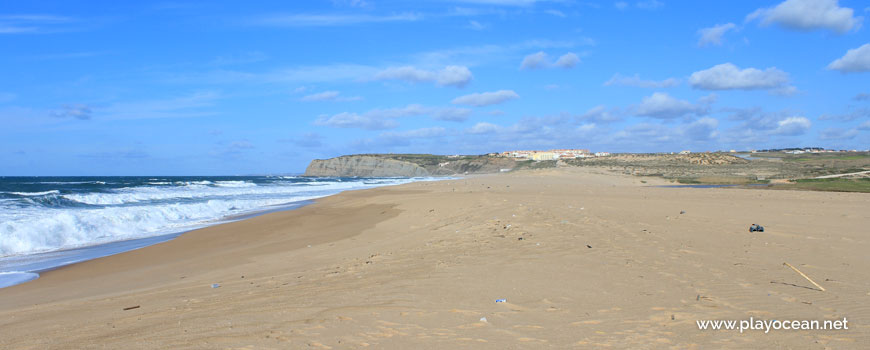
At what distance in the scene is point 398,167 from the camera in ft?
339

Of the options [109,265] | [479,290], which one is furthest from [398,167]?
[479,290]

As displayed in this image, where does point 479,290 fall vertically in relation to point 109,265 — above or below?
above

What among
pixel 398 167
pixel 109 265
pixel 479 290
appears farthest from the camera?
pixel 398 167

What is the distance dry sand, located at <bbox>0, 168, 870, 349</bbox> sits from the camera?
3898 millimetres

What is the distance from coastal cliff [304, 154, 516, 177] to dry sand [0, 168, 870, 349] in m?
85.8

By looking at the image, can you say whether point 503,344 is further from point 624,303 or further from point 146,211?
point 146,211

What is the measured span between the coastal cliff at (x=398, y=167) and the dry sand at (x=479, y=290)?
85.8 metres

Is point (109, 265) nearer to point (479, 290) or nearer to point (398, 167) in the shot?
point (479, 290)

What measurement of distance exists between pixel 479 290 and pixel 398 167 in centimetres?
9851

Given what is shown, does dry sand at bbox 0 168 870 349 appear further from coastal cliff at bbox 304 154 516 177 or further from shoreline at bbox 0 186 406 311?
coastal cliff at bbox 304 154 516 177

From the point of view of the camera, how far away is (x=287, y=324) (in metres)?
4.24

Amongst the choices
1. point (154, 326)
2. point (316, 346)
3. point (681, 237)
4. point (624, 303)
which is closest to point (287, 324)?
point (316, 346)

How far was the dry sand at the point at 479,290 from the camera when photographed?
390 centimetres

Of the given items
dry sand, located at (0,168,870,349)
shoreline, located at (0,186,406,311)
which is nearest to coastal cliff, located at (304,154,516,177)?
shoreline, located at (0,186,406,311)
